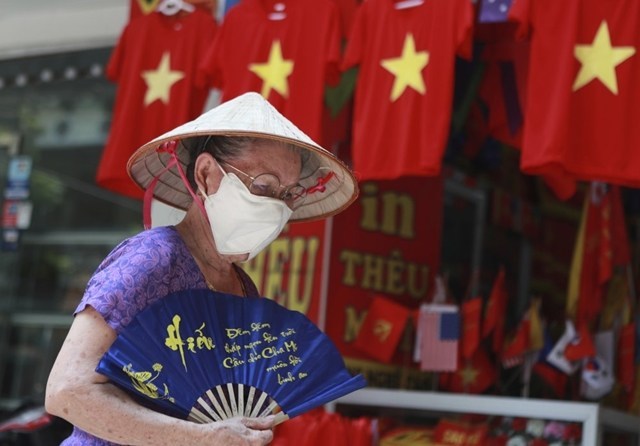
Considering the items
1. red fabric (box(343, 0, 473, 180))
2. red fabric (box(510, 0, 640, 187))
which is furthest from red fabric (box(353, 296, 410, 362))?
red fabric (box(510, 0, 640, 187))

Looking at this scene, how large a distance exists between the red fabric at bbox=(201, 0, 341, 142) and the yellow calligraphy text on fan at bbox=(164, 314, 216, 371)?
2415 mm

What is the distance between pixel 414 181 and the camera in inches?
223

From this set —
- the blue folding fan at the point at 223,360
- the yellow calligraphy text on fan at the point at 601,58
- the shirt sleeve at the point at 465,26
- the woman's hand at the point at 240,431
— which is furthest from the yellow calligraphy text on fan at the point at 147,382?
the shirt sleeve at the point at 465,26

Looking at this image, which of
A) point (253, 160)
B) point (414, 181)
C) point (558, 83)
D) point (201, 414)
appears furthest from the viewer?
point (414, 181)

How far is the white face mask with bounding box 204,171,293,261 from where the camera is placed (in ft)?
7.58

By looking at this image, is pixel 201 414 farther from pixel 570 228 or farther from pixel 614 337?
pixel 570 228

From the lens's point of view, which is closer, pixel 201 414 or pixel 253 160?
pixel 201 414

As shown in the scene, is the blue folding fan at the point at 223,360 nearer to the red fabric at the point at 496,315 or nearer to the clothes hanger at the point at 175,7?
the red fabric at the point at 496,315

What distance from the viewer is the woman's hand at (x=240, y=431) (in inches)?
79.3

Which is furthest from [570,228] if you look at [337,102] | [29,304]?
[29,304]

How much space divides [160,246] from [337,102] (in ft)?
10.2

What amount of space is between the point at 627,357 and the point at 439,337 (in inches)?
35.8

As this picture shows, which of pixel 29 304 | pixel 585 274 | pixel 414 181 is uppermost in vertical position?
pixel 414 181

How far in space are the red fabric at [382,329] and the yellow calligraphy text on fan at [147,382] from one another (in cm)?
311
